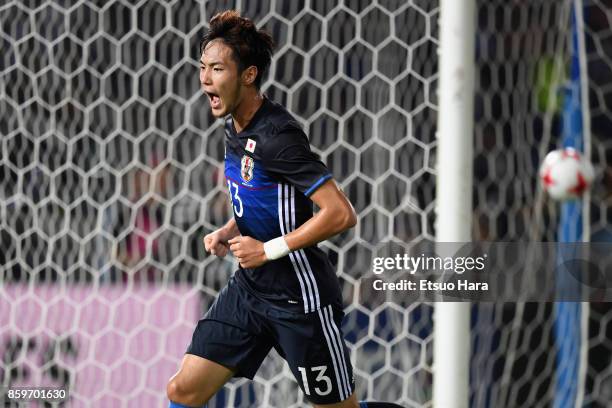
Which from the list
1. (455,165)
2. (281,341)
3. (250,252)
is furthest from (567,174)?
(250,252)

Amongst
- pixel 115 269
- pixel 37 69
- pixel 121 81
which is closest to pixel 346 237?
pixel 115 269

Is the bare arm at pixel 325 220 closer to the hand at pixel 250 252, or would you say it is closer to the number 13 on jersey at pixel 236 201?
the hand at pixel 250 252

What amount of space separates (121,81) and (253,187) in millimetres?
2021

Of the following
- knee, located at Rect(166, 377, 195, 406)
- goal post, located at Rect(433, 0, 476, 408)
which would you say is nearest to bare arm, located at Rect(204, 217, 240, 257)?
knee, located at Rect(166, 377, 195, 406)

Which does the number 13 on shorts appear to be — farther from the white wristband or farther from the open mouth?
the open mouth

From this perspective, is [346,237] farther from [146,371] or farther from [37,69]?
[37,69]

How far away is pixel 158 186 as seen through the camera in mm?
4148

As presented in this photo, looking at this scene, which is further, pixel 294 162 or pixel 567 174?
pixel 567 174

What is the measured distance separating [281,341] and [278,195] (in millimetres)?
389

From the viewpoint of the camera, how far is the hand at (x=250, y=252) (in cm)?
244

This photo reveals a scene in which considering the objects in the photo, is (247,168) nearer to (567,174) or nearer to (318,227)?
(318,227)

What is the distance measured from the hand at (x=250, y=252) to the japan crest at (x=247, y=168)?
0.17m

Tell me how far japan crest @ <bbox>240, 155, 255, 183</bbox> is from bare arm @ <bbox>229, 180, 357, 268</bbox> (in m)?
0.17

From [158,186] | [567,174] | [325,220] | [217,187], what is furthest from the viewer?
[158,186]
